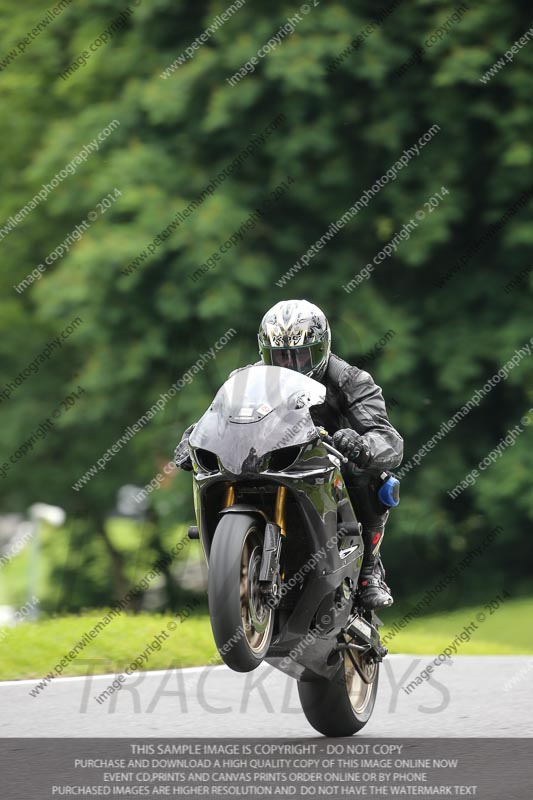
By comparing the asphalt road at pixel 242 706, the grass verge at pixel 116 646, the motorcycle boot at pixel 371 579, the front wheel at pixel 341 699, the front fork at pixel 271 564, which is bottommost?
the grass verge at pixel 116 646

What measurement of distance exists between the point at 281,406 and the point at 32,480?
1605 centimetres

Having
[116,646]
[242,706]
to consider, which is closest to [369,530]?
[242,706]

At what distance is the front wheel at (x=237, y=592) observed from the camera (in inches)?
225

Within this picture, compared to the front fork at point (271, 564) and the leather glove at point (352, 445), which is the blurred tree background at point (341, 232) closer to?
the leather glove at point (352, 445)

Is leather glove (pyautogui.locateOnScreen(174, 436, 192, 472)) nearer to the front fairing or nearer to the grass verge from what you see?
the front fairing

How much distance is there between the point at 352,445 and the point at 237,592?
1.19 metres

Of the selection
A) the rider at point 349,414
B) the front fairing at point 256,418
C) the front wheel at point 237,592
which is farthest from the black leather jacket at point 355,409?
the front wheel at point 237,592

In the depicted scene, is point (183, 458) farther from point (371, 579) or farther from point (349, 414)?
point (371, 579)

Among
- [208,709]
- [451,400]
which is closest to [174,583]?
[451,400]

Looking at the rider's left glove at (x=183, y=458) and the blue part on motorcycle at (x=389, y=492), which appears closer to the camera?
the rider's left glove at (x=183, y=458)

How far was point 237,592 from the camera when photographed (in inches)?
225

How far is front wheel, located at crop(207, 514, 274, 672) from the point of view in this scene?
5715 millimetres

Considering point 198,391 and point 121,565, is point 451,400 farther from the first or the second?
point 121,565

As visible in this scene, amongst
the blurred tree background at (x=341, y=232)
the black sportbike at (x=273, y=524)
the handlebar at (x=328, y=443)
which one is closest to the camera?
the black sportbike at (x=273, y=524)
